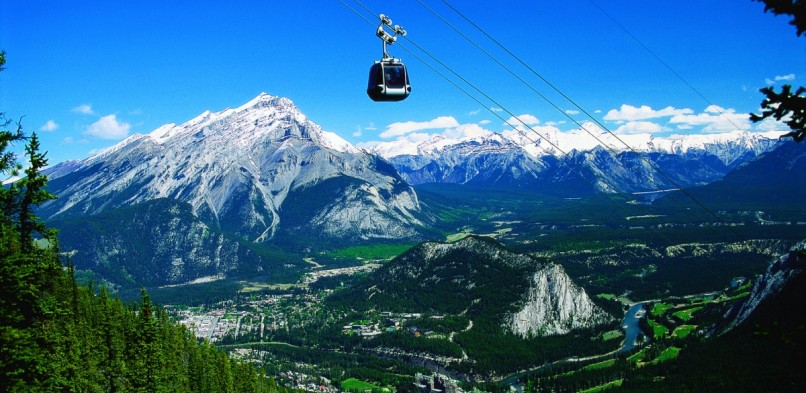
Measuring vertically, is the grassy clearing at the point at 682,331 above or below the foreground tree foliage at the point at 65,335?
below

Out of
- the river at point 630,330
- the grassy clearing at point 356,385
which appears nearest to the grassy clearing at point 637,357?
the river at point 630,330

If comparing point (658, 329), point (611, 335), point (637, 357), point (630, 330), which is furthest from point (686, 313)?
point (637, 357)

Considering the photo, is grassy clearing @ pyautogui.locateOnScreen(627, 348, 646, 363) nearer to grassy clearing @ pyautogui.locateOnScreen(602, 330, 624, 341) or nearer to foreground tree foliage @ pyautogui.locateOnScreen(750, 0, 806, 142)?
grassy clearing @ pyautogui.locateOnScreen(602, 330, 624, 341)

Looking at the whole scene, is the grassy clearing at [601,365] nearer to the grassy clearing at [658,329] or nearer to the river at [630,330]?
the river at [630,330]

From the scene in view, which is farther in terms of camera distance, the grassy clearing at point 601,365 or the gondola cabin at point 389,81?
the grassy clearing at point 601,365

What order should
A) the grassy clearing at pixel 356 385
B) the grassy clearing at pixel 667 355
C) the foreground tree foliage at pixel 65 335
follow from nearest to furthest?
the foreground tree foliage at pixel 65 335 < the grassy clearing at pixel 356 385 < the grassy clearing at pixel 667 355

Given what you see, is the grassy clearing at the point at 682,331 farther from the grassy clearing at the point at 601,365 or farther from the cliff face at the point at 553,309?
the grassy clearing at the point at 601,365

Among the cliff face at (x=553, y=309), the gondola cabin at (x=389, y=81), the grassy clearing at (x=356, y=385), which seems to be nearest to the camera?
the gondola cabin at (x=389, y=81)

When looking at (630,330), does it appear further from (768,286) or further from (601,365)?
(768,286)

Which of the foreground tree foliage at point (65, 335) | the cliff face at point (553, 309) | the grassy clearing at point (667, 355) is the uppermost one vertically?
the foreground tree foliage at point (65, 335)
